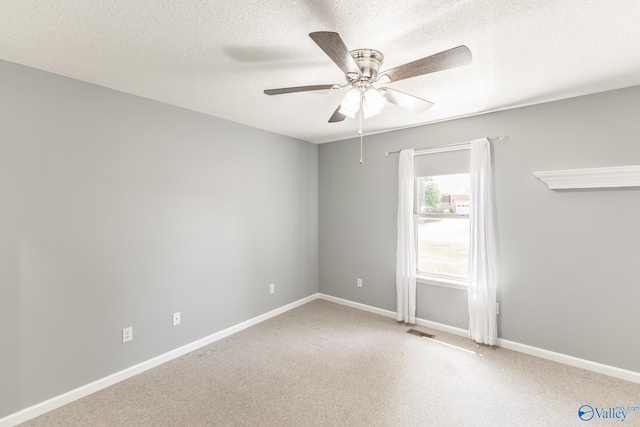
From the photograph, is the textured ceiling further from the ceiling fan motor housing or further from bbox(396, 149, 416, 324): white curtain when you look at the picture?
bbox(396, 149, 416, 324): white curtain

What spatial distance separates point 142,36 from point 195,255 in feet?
6.71

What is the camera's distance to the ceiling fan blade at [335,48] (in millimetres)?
1262

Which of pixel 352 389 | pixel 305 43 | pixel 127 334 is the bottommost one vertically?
pixel 352 389

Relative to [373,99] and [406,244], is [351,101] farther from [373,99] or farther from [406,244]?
[406,244]

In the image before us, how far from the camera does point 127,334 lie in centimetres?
255

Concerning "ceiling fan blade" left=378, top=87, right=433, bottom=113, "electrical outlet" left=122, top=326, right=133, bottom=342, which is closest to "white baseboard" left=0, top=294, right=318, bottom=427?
"electrical outlet" left=122, top=326, right=133, bottom=342

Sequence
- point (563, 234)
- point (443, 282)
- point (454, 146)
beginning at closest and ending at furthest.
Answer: point (563, 234) → point (454, 146) → point (443, 282)

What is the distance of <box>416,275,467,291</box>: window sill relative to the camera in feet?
10.9

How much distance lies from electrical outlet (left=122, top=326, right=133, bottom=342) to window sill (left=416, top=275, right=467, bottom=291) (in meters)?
3.15

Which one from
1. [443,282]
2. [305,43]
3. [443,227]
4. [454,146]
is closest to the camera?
[305,43]

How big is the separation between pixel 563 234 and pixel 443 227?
45.2 inches

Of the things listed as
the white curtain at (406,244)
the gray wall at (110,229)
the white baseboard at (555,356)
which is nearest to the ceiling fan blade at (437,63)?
the white curtain at (406,244)

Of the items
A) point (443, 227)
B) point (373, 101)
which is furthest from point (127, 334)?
point (443, 227)

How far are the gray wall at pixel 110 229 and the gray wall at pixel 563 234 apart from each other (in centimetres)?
237
